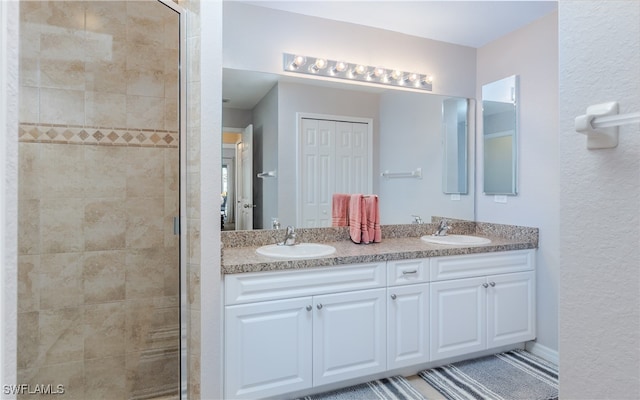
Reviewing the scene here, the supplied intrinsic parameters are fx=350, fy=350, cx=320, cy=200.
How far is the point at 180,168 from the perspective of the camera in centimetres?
179

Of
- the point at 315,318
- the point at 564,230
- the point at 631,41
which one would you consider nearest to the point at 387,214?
the point at 315,318

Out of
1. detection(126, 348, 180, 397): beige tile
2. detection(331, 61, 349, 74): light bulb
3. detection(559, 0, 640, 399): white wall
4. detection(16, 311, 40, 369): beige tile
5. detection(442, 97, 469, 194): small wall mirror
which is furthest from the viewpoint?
detection(442, 97, 469, 194): small wall mirror

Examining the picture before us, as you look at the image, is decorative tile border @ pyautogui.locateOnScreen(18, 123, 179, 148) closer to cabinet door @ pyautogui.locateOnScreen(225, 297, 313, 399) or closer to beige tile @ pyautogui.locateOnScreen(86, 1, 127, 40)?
beige tile @ pyautogui.locateOnScreen(86, 1, 127, 40)

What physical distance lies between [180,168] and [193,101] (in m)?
0.34

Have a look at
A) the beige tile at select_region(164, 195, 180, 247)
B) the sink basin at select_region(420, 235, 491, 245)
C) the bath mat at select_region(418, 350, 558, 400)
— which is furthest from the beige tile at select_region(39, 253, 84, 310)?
the sink basin at select_region(420, 235, 491, 245)

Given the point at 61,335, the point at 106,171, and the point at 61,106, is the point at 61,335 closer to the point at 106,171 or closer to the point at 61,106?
the point at 106,171

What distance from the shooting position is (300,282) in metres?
1.88

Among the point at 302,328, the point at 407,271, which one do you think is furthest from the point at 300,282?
the point at 407,271

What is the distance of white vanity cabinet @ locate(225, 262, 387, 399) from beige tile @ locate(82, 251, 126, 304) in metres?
0.65

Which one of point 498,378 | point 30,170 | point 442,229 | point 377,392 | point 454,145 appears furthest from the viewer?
point 454,145

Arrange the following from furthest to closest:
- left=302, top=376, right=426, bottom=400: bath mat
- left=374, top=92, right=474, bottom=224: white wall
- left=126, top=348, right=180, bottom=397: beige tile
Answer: left=374, top=92, right=474, bottom=224: white wall, left=302, top=376, right=426, bottom=400: bath mat, left=126, top=348, right=180, bottom=397: beige tile

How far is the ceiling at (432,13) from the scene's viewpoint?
7.66 feet

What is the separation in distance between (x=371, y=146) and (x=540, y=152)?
3.98 feet

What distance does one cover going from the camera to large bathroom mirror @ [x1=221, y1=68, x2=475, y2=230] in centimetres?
229
